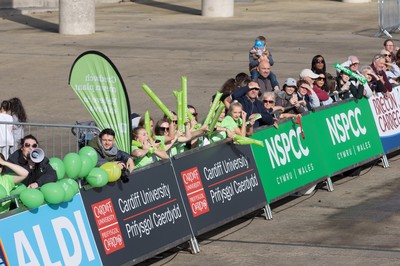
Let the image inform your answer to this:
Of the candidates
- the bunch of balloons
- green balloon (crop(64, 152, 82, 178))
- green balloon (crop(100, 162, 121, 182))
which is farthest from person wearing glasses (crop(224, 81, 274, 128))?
green balloon (crop(64, 152, 82, 178))

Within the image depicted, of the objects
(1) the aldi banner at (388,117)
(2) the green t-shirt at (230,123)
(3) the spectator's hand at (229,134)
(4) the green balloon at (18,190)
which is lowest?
(1) the aldi banner at (388,117)

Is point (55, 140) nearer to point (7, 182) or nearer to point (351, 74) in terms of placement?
point (351, 74)

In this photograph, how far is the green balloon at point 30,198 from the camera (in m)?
10.9

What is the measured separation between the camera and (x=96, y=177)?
11.8 meters

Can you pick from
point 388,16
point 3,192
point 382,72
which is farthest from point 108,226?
point 388,16

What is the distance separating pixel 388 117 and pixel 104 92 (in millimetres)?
7176

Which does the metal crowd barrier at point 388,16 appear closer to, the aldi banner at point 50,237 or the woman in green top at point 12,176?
the woman in green top at point 12,176

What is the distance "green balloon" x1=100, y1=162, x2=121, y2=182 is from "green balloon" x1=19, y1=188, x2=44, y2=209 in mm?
1199

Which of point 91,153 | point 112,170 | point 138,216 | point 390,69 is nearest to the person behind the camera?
point 91,153

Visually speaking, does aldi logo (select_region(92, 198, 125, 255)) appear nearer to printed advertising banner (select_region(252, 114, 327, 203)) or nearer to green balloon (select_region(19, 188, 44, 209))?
green balloon (select_region(19, 188, 44, 209))

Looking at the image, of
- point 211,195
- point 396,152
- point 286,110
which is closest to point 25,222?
point 211,195

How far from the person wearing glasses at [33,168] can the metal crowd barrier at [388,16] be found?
22.7 m

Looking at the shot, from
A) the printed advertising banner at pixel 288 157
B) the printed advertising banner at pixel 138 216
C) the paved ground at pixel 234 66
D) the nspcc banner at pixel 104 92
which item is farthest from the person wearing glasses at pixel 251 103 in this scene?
the nspcc banner at pixel 104 92

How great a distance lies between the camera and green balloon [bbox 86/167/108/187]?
38.7 feet
